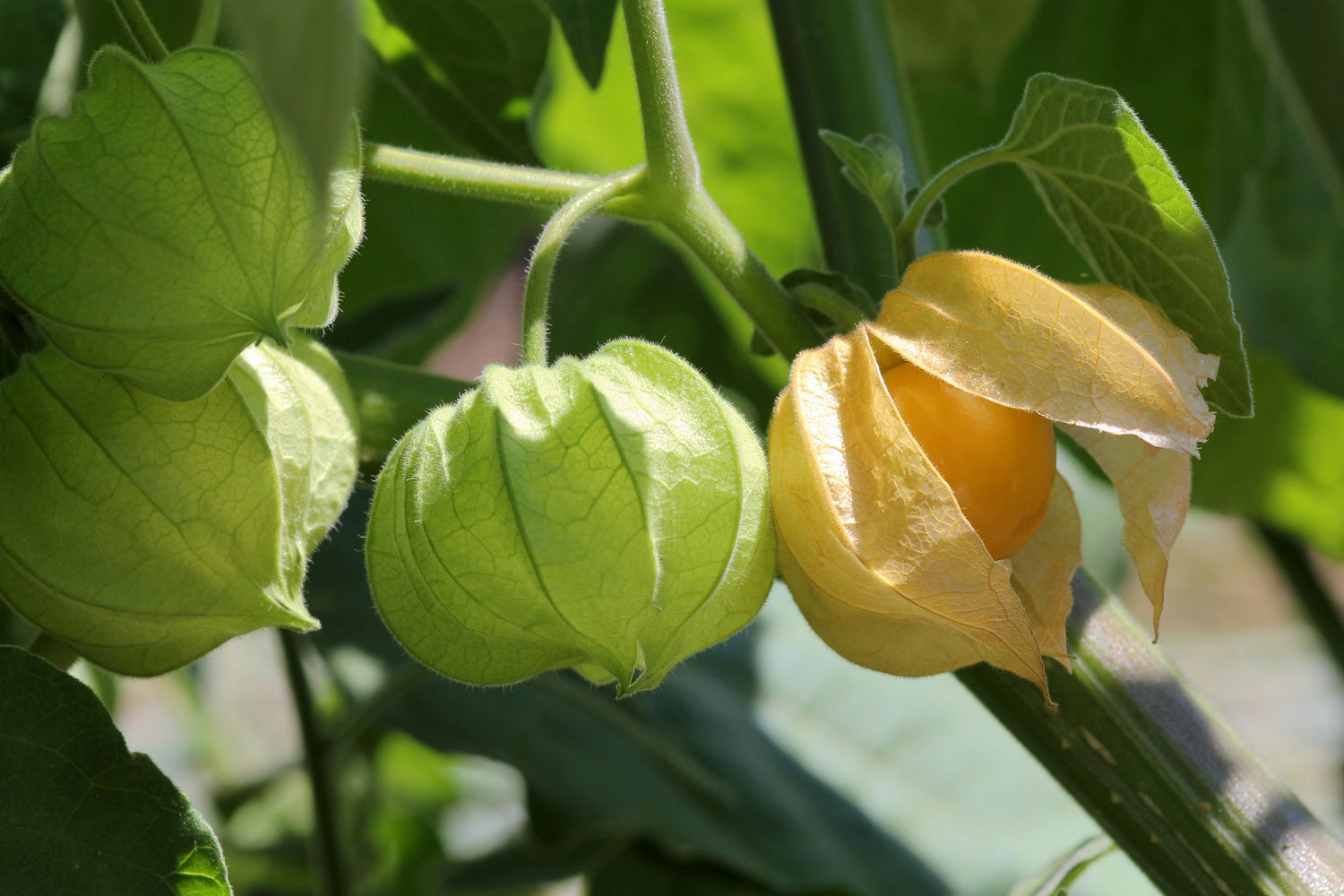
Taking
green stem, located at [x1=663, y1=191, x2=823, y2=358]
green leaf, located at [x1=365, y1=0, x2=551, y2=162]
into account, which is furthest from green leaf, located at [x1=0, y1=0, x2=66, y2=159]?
green stem, located at [x1=663, y1=191, x2=823, y2=358]

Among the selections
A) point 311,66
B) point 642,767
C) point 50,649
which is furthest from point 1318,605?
point 311,66

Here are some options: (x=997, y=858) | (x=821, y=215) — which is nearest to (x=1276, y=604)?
(x=997, y=858)

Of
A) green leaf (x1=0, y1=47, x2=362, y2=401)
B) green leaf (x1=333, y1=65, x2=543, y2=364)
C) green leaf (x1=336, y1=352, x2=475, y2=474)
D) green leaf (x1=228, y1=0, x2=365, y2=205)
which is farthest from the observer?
green leaf (x1=333, y1=65, x2=543, y2=364)

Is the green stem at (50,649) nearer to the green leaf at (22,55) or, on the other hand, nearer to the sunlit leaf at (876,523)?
the green leaf at (22,55)

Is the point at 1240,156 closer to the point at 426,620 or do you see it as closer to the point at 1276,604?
the point at 426,620

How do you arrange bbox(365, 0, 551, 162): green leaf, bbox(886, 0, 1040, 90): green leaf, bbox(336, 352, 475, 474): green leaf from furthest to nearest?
bbox(886, 0, 1040, 90): green leaf
bbox(365, 0, 551, 162): green leaf
bbox(336, 352, 475, 474): green leaf

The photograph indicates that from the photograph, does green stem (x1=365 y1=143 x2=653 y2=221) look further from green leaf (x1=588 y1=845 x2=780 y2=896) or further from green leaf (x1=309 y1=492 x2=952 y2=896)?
green leaf (x1=588 y1=845 x2=780 y2=896)
